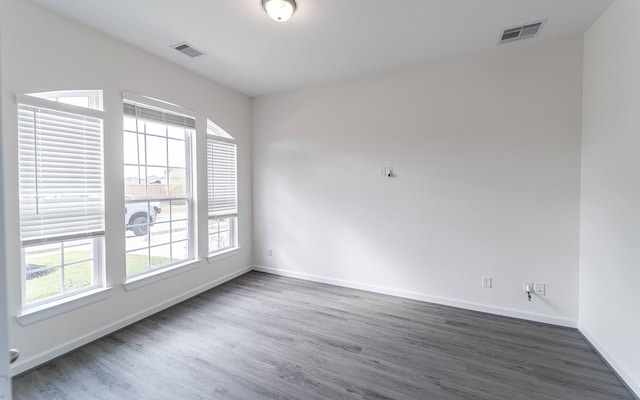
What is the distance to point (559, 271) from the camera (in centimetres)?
288

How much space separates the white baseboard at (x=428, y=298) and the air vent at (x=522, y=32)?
8.98ft

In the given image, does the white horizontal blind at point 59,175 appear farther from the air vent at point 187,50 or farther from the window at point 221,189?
the window at point 221,189

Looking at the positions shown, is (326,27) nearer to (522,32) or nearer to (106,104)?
(522,32)

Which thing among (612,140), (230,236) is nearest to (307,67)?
(230,236)

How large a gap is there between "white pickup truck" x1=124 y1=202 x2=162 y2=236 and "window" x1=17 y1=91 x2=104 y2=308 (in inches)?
11.9

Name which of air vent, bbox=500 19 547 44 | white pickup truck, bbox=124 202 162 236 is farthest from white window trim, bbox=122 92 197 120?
air vent, bbox=500 19 547 44

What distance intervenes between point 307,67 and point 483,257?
2.94m

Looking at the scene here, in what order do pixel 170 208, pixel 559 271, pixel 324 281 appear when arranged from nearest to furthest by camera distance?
1. pixel 559 271
2. pixel 170 208
3. pixel 324 281

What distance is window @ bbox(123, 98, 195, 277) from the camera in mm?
2992

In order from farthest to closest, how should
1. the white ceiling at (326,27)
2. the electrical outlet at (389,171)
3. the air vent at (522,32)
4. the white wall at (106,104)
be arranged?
1. the electrical outlet at (389,171)
2. the air vent at (522,32)
3. the white ceiling at (326,27)
4. the white wall at (106,104)

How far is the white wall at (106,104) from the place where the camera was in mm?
2150

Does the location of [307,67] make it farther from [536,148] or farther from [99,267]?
[99,267]

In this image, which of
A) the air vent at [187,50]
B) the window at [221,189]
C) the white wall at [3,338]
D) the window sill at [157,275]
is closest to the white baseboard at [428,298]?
the window at [221,189]

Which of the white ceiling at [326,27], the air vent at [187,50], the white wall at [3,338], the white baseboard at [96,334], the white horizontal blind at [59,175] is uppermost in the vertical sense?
the white ceiling at [326,27]
